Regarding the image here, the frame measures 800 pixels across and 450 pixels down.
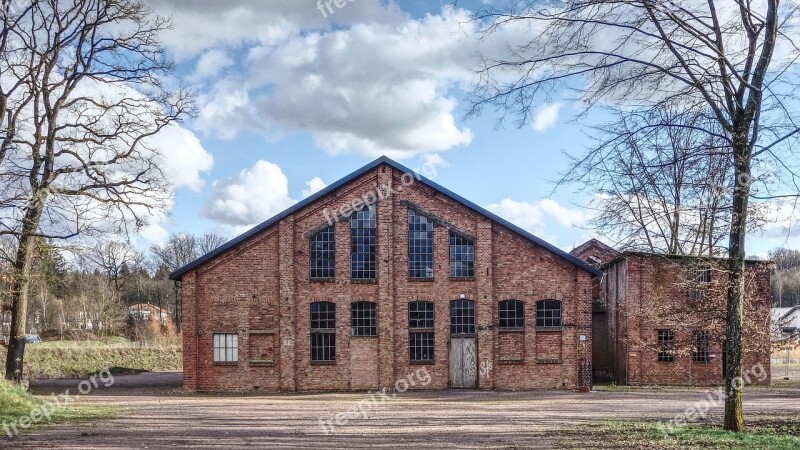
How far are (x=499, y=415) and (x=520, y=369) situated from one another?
810 centimetres

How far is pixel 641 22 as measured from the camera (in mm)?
11805

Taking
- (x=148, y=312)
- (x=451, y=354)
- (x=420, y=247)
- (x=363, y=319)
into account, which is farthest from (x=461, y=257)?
(x=148, y=312)

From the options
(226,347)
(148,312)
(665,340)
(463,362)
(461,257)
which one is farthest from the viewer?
(148,312)

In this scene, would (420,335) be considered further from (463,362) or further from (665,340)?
(665,340)

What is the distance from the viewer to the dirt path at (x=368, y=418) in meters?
13.0

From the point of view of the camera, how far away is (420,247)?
26.0 meters

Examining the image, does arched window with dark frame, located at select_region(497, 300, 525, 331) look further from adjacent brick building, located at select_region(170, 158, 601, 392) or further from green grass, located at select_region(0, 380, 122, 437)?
green grass, located at select_region(0, 380, 122, 437)

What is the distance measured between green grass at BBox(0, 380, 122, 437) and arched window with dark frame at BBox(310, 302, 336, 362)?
26.3ft

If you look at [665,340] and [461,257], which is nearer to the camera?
[461,257]

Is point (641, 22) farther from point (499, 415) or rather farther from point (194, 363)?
point (194, 363)

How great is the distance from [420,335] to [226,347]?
6.91 meters

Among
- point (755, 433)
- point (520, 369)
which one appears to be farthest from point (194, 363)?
point (755, 433)

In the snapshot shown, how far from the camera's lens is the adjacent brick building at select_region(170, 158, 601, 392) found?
25375 mm

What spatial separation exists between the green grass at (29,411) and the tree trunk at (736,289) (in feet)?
44.1
